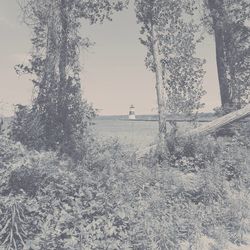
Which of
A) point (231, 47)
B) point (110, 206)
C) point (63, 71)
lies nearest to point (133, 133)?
point (231, 47)

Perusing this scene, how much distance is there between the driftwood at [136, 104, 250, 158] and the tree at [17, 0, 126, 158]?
1903 millimetres

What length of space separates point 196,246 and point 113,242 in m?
1.57

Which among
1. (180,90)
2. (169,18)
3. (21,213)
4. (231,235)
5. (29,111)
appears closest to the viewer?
(21,213)

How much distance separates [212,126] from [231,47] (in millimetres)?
5925

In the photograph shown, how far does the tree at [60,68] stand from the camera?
12469 millimetres

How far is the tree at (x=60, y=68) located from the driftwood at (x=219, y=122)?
3346mm

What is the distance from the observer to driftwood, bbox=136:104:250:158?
13.0 meters

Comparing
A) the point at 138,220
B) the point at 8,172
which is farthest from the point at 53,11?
the point at 138,220

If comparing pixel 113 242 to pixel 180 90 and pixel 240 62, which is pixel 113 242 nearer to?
pixel 180 90

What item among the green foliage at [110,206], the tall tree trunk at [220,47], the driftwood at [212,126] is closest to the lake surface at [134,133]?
the driftwood at [212,126]

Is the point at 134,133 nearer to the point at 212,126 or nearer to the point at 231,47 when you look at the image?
the point at 231,47

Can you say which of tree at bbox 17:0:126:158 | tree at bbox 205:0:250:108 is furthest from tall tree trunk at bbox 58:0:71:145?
tree at bbox 205:0:250:108

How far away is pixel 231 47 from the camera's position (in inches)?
746

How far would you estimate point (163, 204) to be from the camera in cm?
885
